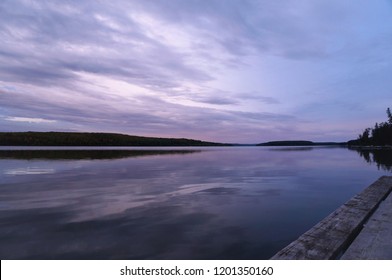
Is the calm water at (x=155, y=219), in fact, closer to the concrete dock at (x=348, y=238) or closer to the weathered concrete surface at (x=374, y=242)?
the concrete dock at (x=348, y=238)

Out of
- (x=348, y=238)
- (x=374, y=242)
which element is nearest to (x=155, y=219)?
(x=348, y=238)

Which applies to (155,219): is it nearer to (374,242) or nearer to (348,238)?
(348,238)

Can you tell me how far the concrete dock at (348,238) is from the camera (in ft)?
16.8

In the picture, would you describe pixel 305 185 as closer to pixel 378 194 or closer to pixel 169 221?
pixel 378 194

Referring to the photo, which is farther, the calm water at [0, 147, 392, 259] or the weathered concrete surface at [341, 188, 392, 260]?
the calm water at [0, 147, 392, 259]

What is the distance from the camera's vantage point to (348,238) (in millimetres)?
6180

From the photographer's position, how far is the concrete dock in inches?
201

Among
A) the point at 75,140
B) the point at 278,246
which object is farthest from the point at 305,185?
the point at 75,140

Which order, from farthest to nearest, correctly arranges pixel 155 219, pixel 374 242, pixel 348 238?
1. pixel 155 219
2. pixel 348 238
3. pixel 374 242

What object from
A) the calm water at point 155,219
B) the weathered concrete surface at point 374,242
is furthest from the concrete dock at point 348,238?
the calm water at point 155,219

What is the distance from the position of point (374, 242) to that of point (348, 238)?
537mm

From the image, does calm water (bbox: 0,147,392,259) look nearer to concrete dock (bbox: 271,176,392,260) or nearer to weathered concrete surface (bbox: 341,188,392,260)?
concrete dock (bbox: 271,176,392,260)

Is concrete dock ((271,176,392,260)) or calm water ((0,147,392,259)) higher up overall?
concrete dock ((271,176,392,260))

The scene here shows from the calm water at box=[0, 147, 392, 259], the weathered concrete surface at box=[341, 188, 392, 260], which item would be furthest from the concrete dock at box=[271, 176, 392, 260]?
the calm water at box=[0, 147, 392, 259]
